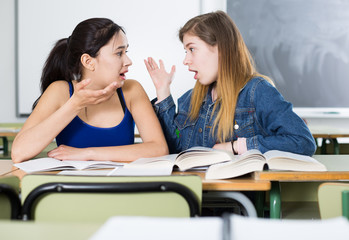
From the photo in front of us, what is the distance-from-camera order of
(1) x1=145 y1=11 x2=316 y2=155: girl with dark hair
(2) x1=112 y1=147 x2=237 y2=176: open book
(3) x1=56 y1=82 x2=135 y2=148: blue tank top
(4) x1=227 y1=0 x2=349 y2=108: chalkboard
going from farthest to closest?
(4) x1=227 y1=0 x2=349 y2=108: chalkboard, (3) x1=56 y1=82 x2=135 y2=148: blue tank top, (1) x1=145 y1=11 x2=316 y2=155: girl with dark hair, (2) x1=112 y1=147 x2=237 y2=176: open book

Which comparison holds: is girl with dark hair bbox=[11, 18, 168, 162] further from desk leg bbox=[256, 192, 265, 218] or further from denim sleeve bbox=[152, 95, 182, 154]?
desk leg bbox=[256, 192, 265, 218]

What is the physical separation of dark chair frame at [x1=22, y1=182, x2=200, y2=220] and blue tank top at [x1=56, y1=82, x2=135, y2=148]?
961 mm

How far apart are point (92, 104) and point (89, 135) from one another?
0.16m

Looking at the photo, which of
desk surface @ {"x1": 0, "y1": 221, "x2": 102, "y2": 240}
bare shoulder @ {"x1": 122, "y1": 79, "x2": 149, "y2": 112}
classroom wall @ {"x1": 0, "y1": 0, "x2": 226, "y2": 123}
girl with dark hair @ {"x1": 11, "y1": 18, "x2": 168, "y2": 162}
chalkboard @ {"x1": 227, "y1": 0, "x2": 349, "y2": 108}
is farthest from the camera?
classroom wall @ {"x1": 0, "y1": 0, "x2": 226, "y2": 123}

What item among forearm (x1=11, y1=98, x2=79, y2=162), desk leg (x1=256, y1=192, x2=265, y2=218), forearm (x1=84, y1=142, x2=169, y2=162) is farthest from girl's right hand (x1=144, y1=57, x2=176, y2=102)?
desk leg (x1=256, y1=192, x2=265, y2=218)

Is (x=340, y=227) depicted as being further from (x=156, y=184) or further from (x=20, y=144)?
(x=20, y=144)

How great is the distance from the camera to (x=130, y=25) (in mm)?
4859

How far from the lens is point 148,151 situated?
1622 mm

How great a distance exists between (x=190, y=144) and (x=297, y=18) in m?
3.20

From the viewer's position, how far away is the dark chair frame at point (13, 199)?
33.9 inches

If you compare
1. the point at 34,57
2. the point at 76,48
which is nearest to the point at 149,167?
the point at 76,48

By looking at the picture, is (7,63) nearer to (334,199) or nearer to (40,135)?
(40,135)

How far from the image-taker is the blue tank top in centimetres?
181

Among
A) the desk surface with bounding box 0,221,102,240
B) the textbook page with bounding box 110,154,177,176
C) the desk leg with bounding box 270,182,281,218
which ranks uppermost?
the desk surface with bounding box 0,221,102,240
